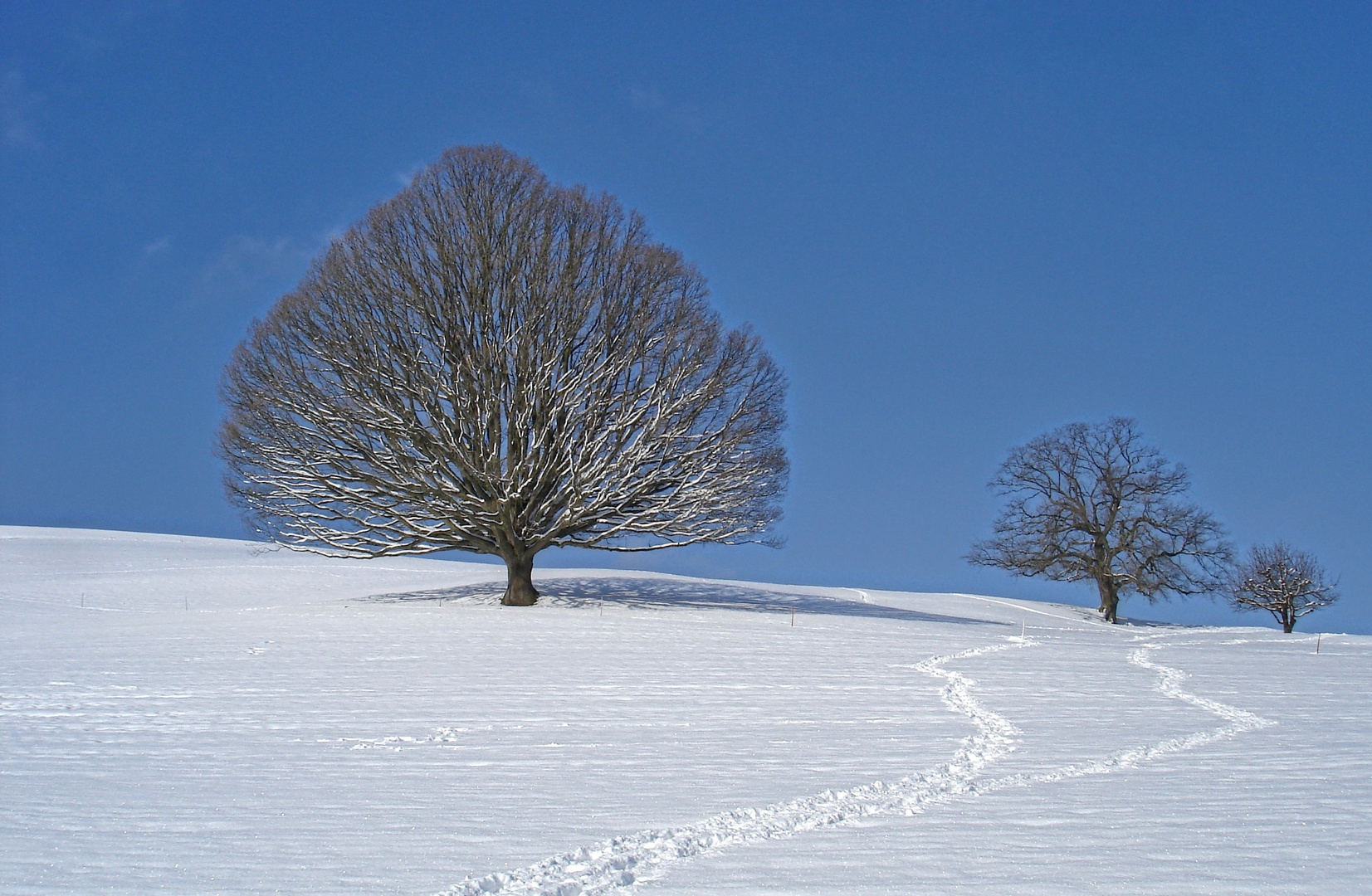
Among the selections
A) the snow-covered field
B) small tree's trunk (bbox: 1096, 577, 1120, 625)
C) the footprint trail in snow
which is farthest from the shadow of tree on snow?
the footprint trail in snow

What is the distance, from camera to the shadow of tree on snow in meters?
22.5

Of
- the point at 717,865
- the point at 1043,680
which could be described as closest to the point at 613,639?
the point at 1043,680

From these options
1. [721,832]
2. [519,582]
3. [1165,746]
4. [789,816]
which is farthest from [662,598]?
[721,832]

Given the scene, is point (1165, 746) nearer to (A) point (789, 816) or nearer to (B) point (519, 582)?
(A) point (789, 816)

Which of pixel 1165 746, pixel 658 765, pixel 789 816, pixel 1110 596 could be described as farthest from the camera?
pixel 1110 596

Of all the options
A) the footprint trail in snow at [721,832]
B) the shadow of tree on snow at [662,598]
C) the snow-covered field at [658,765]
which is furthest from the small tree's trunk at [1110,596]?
the footprint trail in snow at [721,832]

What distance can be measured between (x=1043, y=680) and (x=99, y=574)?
27.2 meters

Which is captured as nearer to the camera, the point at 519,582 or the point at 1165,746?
the point at 1165,746

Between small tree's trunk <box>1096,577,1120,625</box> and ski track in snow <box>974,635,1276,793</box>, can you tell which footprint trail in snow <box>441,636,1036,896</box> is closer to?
ski track in snow <box>974,635,1276,793</box>

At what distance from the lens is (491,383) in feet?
63.6

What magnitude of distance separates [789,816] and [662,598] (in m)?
19.1

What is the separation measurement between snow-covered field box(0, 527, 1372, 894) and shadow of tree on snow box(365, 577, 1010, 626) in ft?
21.0

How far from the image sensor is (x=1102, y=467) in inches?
1353

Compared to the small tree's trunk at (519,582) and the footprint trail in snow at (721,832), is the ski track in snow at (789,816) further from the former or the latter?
the small tree's trunk at (519,582)
